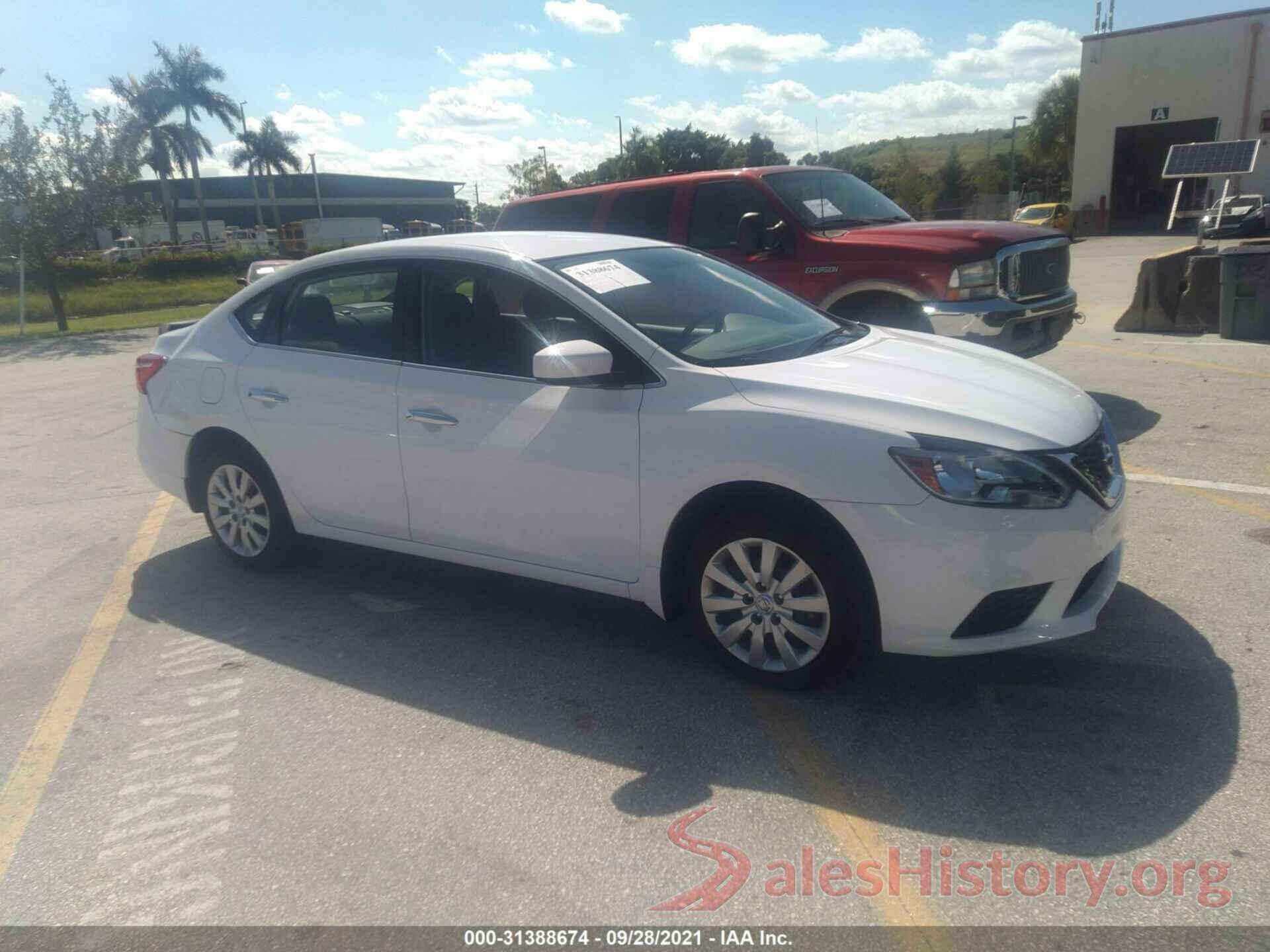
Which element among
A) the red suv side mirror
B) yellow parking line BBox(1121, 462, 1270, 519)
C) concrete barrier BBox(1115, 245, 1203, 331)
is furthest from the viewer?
concrete barrier BBox(1115, 245, 1203, 331)

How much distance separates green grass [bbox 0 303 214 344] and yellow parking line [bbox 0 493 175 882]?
19.6m

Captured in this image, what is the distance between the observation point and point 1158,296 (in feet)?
42.0

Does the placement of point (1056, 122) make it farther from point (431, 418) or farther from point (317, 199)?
point (431, 418)

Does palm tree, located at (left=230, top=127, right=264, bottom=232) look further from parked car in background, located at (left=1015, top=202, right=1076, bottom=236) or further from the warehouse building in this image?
parked car in background, located at (left=1015, top=202, right=1076, bottom=236)

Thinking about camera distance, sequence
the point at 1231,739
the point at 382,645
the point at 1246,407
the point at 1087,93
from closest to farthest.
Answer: the point at 1231,739 < the point at 382,645 < the point at 1246,407 < the point at 1087,93

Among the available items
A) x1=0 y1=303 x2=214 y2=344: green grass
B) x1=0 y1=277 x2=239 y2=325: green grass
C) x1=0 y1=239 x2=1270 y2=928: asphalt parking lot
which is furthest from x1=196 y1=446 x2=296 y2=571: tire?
x1=0 y1=277 x2=239 y2=325: green grass

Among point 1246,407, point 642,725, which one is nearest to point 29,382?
point 642,725

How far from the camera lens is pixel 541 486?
13.6 feet

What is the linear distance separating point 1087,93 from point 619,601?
46765mm

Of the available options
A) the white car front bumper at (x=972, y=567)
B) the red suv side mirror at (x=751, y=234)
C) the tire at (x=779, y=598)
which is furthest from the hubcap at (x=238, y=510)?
the red suv side mirror at (x=751, y=234)

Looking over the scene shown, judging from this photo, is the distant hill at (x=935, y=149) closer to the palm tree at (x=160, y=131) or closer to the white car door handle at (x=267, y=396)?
the palm tree at (x=160, y=131)

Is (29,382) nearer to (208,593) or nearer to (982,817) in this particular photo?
(208,593)

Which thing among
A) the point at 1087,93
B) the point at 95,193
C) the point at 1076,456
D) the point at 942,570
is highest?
the point at 1087,93

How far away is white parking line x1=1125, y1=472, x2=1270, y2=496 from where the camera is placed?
5883mm
